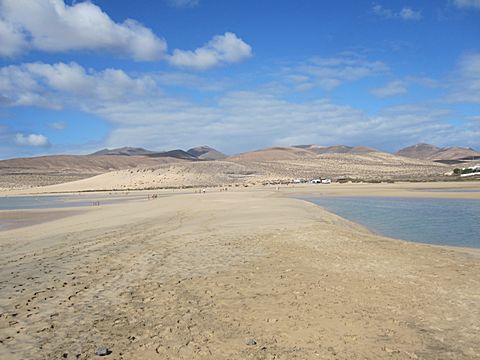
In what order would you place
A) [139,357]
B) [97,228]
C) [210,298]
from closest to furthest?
[139,357] < [210,298] < [97,228]

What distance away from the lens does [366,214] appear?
80.0 feet

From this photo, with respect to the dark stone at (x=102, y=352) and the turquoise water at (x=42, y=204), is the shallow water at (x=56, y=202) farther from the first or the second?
the dark stone at (x=102, y=352)

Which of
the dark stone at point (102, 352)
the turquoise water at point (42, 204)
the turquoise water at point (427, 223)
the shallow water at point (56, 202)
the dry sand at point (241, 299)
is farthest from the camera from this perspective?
the shallow water at point (56, 202)

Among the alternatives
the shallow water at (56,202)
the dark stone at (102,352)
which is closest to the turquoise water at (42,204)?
the shallow water at (56,202)

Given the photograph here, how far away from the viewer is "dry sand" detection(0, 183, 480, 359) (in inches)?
220

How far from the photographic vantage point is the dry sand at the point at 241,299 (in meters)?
5.59

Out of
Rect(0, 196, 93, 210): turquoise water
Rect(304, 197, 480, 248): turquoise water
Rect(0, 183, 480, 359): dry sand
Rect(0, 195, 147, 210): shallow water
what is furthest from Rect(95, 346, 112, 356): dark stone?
Rect(0, 196, 93, 210): turquoise water

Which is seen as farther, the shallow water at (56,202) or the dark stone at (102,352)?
the shallow water at (56,202)

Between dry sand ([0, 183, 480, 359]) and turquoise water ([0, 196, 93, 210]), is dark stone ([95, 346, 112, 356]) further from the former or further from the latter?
turquoise water ([0, 196, 93, 210])

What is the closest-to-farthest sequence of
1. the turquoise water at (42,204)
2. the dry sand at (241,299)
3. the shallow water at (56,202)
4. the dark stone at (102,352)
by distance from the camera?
the dark stone at (102,352)
the dry sand at (241,299)
the turquoise water at (42,204)
the shallow water at (56,202)

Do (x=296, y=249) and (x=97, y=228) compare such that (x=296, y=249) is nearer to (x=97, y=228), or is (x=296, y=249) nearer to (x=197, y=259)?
(x=197, y=259)

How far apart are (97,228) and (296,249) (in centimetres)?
1013

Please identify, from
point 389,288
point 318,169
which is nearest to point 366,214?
point 389,288

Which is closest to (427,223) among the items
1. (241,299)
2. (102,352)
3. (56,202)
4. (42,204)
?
(241,299)
